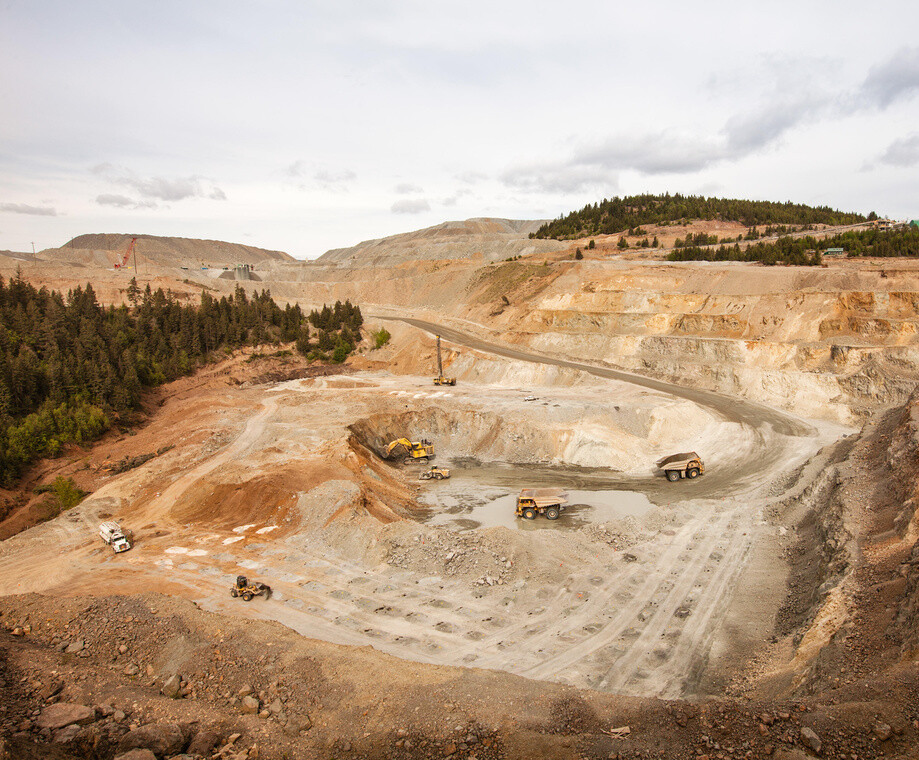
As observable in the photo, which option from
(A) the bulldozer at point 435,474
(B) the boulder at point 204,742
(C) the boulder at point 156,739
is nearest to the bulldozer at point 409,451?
(A) the bulldozer at point 435,474

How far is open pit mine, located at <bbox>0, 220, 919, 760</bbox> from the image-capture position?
34.4ft

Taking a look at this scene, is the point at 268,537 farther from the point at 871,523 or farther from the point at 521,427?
the point at 871,523

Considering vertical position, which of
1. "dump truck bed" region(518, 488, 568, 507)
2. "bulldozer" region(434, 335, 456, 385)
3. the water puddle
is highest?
"bulldozer" region(434, 335, 456, 385)

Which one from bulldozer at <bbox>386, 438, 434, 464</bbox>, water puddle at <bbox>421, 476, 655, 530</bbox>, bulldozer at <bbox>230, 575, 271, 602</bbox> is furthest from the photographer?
bulldozer at <bbox>386, 438, 434, 464</bbox>

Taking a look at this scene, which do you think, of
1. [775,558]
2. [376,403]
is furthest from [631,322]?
[775,558]

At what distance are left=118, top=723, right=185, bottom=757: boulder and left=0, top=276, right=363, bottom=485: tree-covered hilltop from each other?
31188 mm

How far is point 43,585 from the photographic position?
1948cm

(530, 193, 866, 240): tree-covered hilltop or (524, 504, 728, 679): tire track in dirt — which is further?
(530, 193, 866, 240): tree-covered hilltop

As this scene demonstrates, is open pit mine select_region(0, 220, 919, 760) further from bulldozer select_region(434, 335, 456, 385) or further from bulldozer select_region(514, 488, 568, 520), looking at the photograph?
bulldozer select_region(434, 335, 456, 385)

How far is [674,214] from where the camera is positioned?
300 feet

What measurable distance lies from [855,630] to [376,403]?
32532 millimetres

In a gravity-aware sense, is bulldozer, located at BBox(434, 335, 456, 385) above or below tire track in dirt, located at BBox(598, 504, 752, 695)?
above

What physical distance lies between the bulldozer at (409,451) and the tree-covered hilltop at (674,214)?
223 ft

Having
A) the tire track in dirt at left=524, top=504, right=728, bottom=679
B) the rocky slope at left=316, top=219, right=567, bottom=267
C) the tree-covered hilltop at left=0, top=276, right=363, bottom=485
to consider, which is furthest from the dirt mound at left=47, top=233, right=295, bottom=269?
the tire track in dirt at left=524, top=504, right=728, bottom=679
